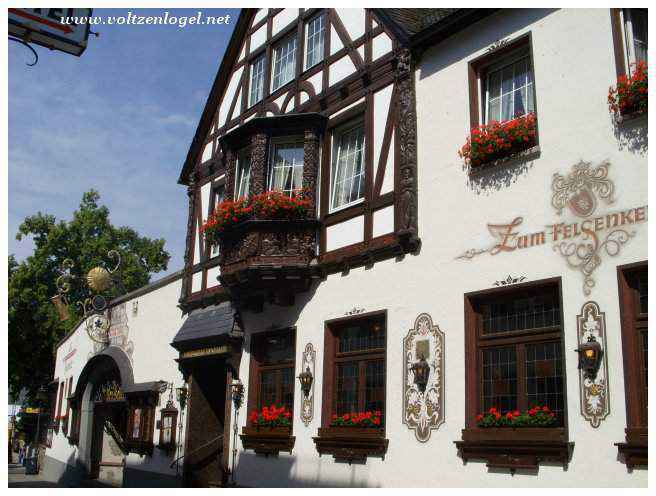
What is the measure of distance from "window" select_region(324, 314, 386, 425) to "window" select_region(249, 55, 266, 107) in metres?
6.19

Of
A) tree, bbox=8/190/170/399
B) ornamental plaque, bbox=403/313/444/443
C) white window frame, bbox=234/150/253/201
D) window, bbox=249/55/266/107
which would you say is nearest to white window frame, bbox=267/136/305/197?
white window frame, bbox=234/150/253/201

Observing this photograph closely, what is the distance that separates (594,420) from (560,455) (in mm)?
590

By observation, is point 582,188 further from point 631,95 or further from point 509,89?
point 509,89

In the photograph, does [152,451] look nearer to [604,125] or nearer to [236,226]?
[236,226]

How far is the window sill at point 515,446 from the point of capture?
9.09m

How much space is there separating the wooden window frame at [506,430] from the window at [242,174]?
254 inches

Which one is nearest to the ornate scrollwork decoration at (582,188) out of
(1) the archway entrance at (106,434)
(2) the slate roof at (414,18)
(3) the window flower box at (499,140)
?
(3) the window flower box at (499,140)

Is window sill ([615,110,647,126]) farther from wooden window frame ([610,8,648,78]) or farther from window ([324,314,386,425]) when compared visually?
window ([324,314,386,425])

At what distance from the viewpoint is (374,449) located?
11656 millimetres

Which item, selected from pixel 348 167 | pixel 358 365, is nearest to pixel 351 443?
pixel 358 365

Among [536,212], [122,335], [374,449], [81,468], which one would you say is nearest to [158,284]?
[122,335]

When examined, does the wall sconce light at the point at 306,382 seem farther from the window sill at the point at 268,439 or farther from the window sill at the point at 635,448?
the window sill at the point at 635,448

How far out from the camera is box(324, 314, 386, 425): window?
12289mm

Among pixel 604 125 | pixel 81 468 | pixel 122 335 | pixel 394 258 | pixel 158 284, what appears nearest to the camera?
pixel 604 125
